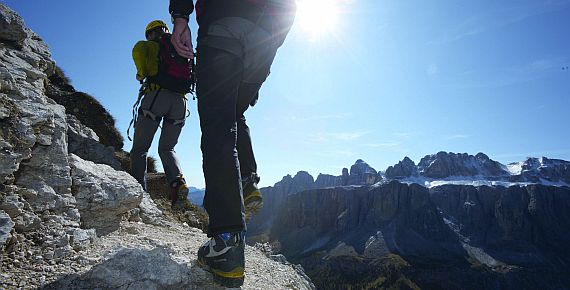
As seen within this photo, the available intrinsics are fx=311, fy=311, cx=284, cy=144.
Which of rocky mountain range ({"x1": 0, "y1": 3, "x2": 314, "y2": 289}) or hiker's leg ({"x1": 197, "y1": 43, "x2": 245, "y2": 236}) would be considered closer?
rocky mountain range ({"x1": 0, "y1": 3, "x2": 314, "y2": 289})

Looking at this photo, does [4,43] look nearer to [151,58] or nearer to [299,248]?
[151,58]

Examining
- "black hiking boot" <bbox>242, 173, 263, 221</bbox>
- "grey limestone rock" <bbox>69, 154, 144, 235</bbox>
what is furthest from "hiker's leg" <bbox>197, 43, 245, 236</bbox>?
"grey limestone rock" <bbox>69, 154, 144, 235</bbox>

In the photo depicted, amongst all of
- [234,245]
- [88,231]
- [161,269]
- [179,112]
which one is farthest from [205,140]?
[179,112]

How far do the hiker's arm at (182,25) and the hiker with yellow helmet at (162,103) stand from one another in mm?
3062

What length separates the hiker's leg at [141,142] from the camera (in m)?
6.47

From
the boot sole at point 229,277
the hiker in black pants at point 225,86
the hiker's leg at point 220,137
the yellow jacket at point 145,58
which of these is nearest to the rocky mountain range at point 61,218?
the boot sole at point 229,277

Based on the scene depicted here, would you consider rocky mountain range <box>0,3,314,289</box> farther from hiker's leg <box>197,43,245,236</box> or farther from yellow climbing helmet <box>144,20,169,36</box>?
A: yellow climbing helmet <box>144,20,169,36</box>

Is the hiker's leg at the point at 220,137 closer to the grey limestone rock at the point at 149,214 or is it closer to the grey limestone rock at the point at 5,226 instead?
the grey limestone rock at the point at 5,226

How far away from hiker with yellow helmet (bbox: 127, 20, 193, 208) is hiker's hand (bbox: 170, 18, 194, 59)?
307cm

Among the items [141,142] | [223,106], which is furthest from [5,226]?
[141,142]

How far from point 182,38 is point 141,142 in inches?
146

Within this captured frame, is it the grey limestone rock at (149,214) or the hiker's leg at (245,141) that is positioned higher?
the hiker's leg at (245,141)

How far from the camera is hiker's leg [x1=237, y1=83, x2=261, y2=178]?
14.2ft

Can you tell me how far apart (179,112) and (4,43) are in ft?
9.65
